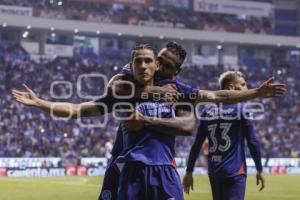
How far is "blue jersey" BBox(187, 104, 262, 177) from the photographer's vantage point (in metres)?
8.30

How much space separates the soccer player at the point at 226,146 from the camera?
821 centimetres

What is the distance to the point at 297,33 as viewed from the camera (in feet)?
231

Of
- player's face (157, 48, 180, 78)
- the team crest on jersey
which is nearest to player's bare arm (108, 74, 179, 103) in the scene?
player's face (157, 48, 180, 78)

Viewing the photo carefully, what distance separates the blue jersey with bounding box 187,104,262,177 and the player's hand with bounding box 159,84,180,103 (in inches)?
93.7

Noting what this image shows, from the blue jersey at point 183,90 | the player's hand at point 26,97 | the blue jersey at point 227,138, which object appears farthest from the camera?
the blue jersey at point 227,138

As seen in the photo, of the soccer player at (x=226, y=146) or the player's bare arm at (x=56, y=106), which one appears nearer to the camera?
the player's bare arm at (x=56, y=106)

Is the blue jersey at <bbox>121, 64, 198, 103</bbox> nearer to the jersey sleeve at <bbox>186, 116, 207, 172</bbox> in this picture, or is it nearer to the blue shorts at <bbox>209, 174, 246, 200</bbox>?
the blue shorts at <bbox>209, 174, 246, 200</bbox>

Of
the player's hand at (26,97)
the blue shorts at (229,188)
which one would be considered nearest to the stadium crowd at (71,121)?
the blue shorts at (229,188)

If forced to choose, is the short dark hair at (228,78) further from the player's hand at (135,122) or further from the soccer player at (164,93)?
the player's hand at (135,122)

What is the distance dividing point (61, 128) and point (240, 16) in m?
27.9

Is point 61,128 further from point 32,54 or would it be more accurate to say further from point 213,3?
point 213,3

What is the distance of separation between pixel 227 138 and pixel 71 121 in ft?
102

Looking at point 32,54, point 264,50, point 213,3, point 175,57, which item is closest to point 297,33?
point 264,50

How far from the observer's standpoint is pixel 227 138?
839cm
